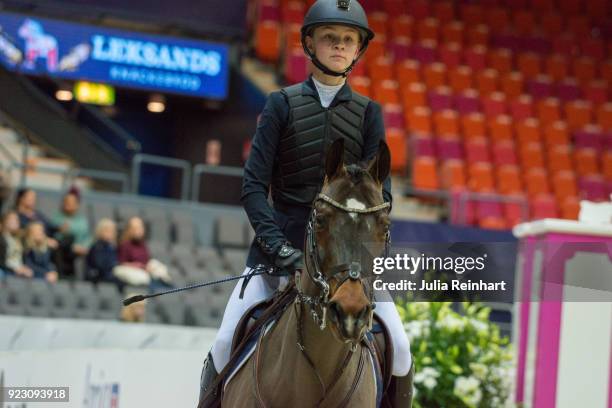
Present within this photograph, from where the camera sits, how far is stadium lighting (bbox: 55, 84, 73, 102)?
660 inches

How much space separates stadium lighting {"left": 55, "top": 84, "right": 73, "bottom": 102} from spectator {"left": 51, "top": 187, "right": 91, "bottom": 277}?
5378 mm

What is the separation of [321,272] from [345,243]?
0.13 metres

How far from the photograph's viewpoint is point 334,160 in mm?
3465

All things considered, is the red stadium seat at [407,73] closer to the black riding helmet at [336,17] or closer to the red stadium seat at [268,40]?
the red stadium seat at [268,40]

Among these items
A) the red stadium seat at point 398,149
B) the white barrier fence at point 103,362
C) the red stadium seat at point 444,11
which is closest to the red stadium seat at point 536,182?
the red stadium seat at point 398,149

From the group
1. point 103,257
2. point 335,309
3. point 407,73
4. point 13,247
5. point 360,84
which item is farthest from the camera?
point 407,73

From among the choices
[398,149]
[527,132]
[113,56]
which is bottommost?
[398,149]

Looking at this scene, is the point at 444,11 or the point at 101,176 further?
the point at 444,11

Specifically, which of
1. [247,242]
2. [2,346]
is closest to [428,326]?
Answer: [2,346]

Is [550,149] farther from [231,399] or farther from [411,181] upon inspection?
[231,399]

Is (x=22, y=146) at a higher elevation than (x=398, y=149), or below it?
below

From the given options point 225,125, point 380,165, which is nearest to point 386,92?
point 225,125

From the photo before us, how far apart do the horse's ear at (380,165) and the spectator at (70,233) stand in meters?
7.77

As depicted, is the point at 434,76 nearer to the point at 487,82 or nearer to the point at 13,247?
the point at 487,82
